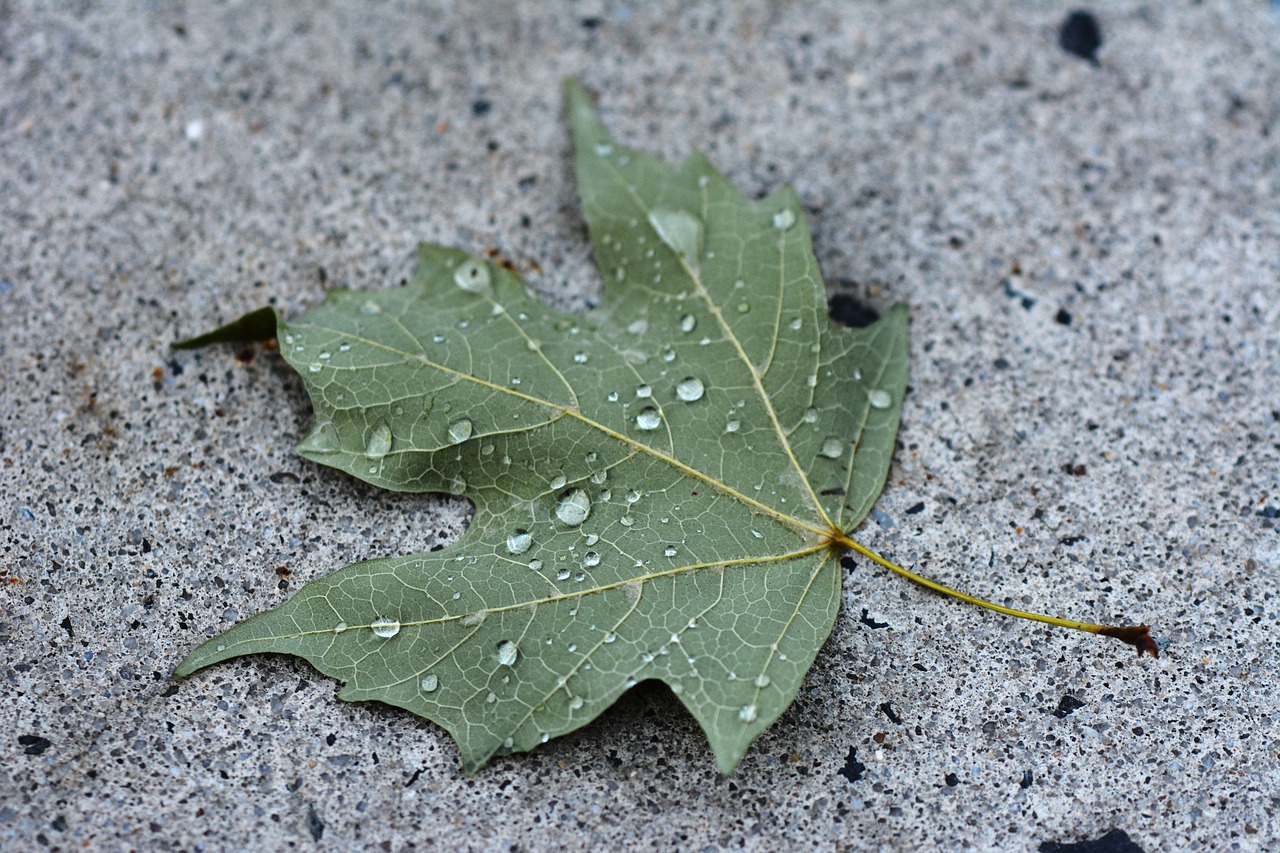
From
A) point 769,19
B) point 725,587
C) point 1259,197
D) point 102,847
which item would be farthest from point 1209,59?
point 102,847

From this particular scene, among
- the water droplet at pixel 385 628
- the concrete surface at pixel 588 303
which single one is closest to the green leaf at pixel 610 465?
the water droplet at pixel 385 628

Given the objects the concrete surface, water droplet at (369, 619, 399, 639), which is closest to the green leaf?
water droplet at (369, 619, 399, 639)

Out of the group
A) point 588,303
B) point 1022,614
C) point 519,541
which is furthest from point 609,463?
point 1022,614

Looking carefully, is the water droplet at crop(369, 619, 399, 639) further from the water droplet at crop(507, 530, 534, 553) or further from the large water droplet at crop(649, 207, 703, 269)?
the large water droplet at crop(649, 207, 703, 269)

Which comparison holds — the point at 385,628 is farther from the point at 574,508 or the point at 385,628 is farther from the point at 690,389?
the point at 690,389

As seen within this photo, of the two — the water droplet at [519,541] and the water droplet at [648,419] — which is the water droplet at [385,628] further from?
the water droplet at [648,419]

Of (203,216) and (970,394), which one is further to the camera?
(203,216)

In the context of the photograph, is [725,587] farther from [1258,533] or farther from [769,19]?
[769,19]
